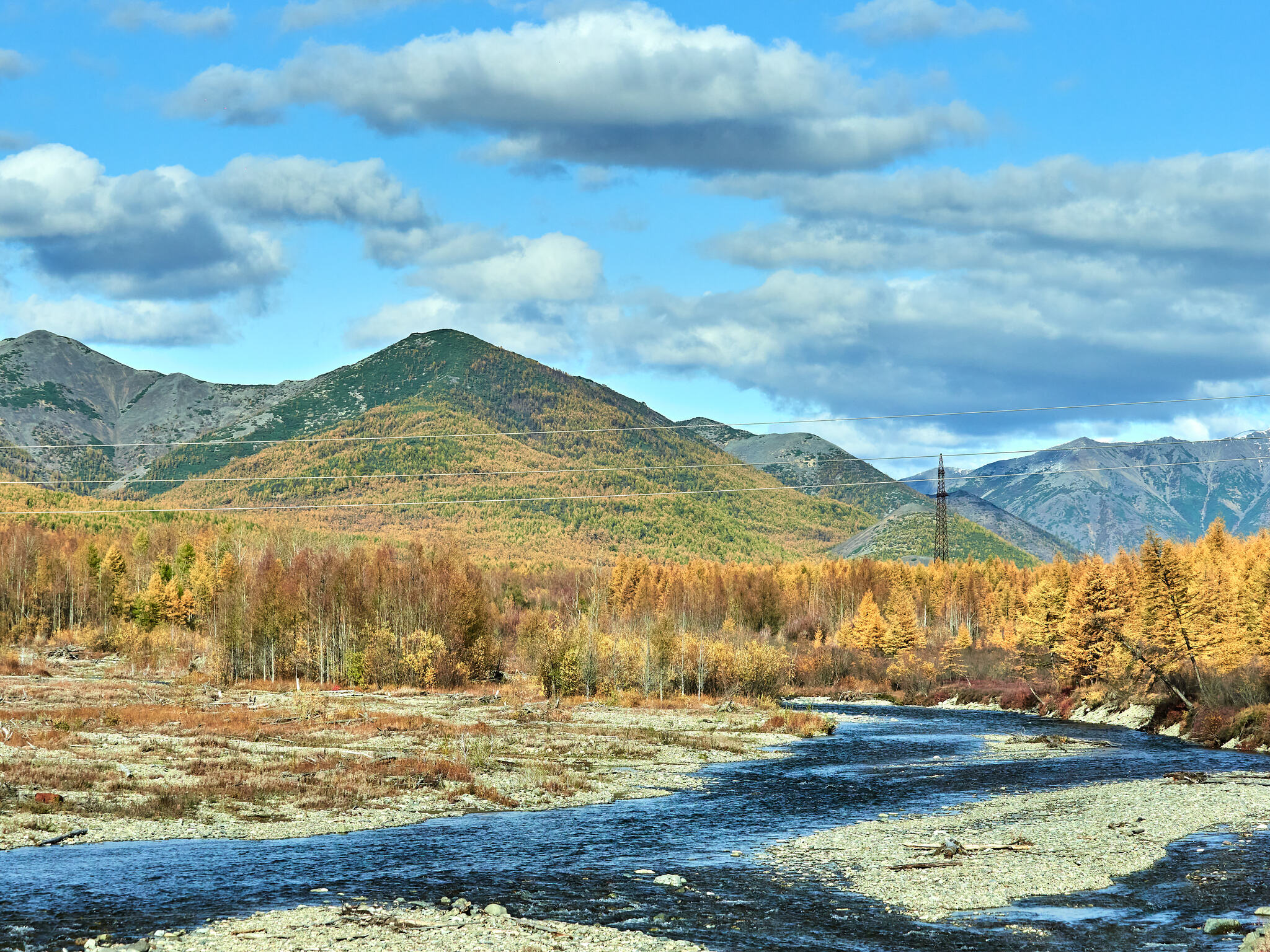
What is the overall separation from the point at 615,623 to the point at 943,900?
5047 inches

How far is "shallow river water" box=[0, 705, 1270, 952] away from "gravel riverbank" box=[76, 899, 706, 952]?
3.56 feet

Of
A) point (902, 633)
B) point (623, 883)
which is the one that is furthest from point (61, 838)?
point (902, 633)

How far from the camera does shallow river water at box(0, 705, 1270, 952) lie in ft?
90.5

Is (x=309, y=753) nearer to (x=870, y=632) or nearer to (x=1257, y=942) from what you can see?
(x=1257, y=942)

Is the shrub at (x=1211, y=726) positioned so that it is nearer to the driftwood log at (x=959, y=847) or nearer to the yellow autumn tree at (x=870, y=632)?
the driftwood log at (x=959, y=847)

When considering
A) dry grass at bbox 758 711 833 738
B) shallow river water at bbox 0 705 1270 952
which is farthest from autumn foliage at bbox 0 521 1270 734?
shallow river water at bbox 0 705 1270 952

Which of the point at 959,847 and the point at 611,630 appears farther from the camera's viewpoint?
the point at 611,630

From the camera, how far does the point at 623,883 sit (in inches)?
1324

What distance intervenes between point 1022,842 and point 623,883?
16.0m

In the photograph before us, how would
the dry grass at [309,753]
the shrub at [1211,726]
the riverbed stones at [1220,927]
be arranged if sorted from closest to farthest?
the riverbed stones at [1220,927]
the dry grass at [309,753]
the shrub at [1211,726]

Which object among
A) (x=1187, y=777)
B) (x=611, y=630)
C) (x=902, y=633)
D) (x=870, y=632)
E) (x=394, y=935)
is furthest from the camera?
(x=870, y=632)

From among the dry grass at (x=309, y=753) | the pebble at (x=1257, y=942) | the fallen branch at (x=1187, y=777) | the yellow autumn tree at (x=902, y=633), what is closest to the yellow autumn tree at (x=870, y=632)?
the yellow autumn tree at (x=902, y=633)

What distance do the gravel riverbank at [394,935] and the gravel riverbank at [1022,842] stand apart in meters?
9.59

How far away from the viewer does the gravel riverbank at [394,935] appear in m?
25.7
